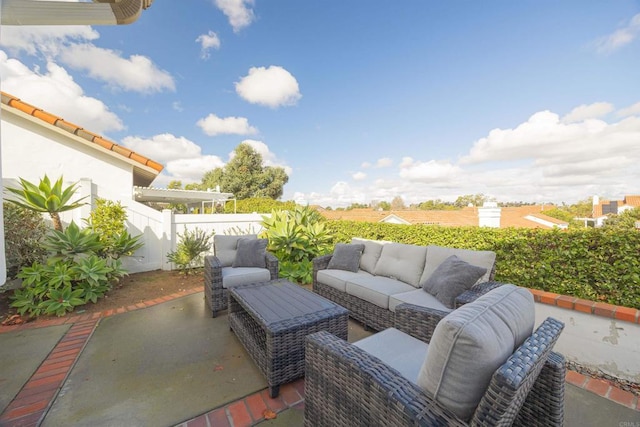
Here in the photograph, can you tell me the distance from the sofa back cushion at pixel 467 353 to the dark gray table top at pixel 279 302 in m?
1.37

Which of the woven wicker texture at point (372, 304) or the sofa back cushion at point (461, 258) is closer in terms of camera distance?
the woven wicker texture at point (372, 304)

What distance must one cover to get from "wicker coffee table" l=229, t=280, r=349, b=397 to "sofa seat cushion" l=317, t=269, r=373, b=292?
2.56 feet

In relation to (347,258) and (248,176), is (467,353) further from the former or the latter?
(248,176)

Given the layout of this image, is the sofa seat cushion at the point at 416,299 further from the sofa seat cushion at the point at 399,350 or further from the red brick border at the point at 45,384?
the red brick border at the point at 45,384

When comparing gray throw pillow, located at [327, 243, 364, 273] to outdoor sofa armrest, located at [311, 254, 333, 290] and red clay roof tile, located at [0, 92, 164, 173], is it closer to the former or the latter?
outdoor sofa armrest, located at [311, 254, 333, 290]

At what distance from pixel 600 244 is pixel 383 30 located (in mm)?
5937

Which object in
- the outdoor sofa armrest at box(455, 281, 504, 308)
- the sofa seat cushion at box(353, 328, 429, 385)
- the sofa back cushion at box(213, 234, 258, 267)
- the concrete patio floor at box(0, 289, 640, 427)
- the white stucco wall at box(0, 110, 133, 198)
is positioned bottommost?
the concrete patio floor at box(0, 289, 640, 427)

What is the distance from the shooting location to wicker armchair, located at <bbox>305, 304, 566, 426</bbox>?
2.96 feet

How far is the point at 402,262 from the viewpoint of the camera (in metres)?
3.54

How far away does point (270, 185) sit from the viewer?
66.5ft

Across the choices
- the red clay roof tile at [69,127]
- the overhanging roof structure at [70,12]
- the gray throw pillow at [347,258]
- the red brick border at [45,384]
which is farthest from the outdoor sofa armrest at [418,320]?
the red clay roof tile at [69,127]

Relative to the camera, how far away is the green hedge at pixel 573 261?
2.50 metres

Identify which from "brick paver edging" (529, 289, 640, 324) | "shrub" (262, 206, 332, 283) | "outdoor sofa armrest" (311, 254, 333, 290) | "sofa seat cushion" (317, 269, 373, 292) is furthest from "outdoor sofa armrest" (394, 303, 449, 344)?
"shrub" (262, 206, 332, 283)

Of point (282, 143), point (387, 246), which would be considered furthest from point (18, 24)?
point (282, 143)
